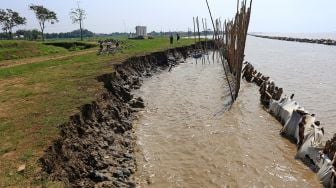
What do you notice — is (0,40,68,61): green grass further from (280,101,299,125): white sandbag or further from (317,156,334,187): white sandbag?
(317,156,334,187): white sandbag

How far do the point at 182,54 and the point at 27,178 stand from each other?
4636 cm

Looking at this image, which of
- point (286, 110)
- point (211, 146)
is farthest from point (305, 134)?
point (211, 146)

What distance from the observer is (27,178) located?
A: 898 cm

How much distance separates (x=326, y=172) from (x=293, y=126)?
16.3ft

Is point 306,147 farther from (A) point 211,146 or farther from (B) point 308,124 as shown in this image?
(A) point 211,146

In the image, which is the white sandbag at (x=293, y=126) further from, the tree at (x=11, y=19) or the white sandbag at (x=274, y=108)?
the tree at (x=11, y=19)

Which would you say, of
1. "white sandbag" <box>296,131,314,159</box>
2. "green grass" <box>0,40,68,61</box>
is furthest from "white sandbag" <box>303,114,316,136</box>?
"green grass" <box>0,40,68,61</box>

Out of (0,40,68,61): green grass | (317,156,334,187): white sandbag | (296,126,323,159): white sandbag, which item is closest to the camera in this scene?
(317,156,334,187): white sandbag

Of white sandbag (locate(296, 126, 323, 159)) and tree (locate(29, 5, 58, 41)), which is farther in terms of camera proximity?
tree (locate(29, 5, 58, 41))

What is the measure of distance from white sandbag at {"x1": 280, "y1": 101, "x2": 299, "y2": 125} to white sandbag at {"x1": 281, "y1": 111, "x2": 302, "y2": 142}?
3.82 feet

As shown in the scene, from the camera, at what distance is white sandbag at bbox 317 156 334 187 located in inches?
475

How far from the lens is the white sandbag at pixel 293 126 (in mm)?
16969

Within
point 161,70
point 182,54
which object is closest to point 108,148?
point 161,70

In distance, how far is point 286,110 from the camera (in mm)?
19453
